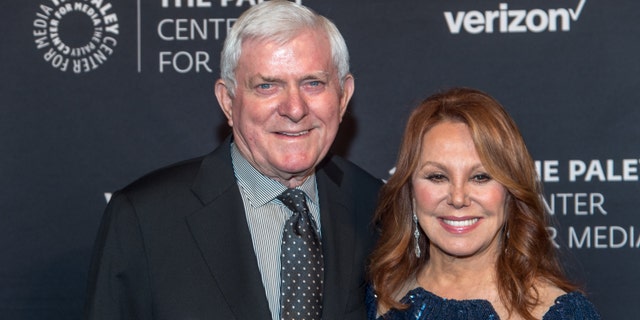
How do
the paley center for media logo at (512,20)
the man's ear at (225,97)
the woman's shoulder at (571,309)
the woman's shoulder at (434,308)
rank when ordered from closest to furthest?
1. the woman's shoulder at (571,309)
2. the woman's shoulder at (434,308)
3. the man's ear at (225,97)
4. the paley center for media logo at (512,20)

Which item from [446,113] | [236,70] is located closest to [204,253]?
[236,70]

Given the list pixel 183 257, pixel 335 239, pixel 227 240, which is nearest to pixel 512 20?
pixel 335 239

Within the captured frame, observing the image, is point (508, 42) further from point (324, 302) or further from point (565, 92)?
point (324, 302)

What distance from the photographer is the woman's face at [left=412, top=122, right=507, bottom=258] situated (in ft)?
8.09

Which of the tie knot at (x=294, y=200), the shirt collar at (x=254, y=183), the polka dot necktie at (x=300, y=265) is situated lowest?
the polka dot necktie at (x=300, y=265)

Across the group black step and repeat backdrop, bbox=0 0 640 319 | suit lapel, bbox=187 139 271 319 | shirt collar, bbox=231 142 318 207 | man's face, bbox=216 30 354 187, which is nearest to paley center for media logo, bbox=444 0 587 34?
black step and repeat backdrop, bbox=0 0 640 319

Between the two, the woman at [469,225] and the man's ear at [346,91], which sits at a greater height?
the man's ear at [346,91]

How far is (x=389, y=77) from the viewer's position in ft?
11.3

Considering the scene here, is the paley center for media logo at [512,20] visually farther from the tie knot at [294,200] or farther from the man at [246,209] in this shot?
the tie knot at [294,200]

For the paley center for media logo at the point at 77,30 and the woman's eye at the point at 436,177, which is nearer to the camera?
the woman's eye at the point at 436,177

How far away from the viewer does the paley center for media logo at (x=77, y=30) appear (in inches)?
135

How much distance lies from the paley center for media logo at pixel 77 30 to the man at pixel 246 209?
961 millimetres

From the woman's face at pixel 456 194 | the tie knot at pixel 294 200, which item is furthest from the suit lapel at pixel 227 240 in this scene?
the woman's face at pixel 456 194

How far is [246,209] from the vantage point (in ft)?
8.45
